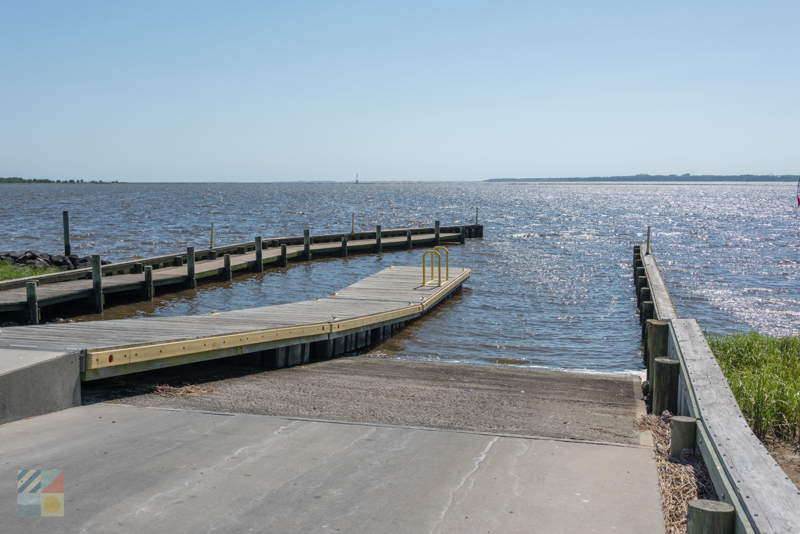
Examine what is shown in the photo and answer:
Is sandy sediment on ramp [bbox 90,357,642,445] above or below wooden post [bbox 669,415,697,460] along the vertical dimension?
below

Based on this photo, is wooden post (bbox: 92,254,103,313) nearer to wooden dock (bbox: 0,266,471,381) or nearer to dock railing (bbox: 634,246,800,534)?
wooden dock (bbox: 0,266,471,381)

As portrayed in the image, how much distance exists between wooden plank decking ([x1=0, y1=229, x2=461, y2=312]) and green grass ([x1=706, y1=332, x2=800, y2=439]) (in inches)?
590

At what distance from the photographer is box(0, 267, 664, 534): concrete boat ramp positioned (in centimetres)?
433

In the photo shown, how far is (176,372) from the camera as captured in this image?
8688 mm

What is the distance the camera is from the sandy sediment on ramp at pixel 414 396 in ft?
22.5

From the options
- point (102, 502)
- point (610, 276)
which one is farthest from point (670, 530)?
point (610, 276)

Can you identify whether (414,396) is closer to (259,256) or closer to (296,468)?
(296,468)

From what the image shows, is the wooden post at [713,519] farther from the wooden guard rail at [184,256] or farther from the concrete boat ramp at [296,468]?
the wooden guard rail at [184,256]

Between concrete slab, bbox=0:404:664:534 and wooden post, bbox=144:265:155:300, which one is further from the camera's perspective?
wooden post, bbox=144:265:155:300

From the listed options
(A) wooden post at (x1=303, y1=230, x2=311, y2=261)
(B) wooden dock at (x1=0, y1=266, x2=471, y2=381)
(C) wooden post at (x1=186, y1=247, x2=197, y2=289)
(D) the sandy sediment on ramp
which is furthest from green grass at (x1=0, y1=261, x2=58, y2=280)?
(D) the sandy sediment on ramp

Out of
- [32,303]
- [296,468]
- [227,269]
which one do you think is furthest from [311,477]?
[227,269]

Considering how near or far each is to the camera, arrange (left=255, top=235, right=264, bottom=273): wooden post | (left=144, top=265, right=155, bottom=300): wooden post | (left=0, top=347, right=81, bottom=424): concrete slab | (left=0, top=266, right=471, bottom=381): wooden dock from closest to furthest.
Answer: (left=0, top=347, right=81, bottom=424): concrete slab, (left=0, top=266, right=471, bottom=381): wooden dock, (left=144, top=265, right=155, bottom=300): wooden post, (left=255, top=235, right=264, bottom=273): wooden post

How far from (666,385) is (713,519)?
372 centimetres

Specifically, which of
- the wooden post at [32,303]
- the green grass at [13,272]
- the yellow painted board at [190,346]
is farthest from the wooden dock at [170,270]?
the yellow painted board at [190,346]
